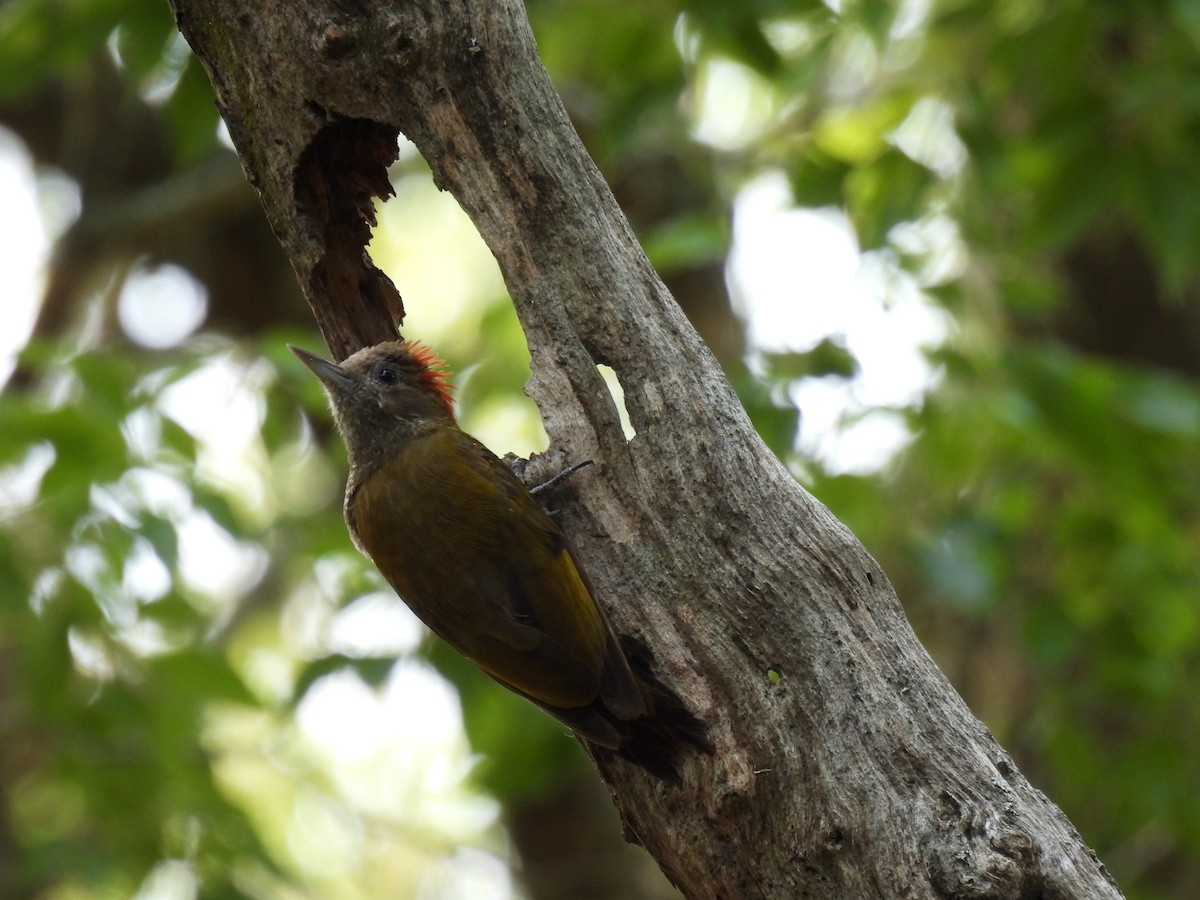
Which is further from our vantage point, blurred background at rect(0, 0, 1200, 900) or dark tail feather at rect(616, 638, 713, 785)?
blurred background at rect(0, 0, 1200, 900)

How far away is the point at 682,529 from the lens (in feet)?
9.77

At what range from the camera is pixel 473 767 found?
19.0 feet

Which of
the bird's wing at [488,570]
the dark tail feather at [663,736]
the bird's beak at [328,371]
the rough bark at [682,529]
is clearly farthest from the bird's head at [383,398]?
the dark tail feather at [663,736]

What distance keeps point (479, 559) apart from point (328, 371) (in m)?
0.90

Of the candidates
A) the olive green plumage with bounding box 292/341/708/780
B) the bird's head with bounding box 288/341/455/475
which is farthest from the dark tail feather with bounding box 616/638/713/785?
the bird's head with bounding box 288/341/455/475

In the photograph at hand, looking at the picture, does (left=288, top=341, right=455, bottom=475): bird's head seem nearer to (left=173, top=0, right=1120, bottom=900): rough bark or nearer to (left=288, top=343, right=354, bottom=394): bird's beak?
(left=288, top=343, right=354, bottom=394): bird's beak

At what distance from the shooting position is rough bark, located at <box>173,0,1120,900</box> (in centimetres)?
275

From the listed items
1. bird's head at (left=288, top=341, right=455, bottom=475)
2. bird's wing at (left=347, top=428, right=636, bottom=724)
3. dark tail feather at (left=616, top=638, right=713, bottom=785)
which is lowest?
dark tail feather at (left=616, top=638, right=713, bottom=785)

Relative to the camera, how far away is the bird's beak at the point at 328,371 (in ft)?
12.8

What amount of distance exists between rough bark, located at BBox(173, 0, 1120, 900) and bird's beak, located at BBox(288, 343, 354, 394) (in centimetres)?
61

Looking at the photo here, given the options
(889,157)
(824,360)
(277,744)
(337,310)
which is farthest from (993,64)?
(277,744)

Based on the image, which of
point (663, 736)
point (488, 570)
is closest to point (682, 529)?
point (663, 736)

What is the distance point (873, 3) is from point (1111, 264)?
352 cm

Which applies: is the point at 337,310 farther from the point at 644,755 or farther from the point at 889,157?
the point at 889,157
